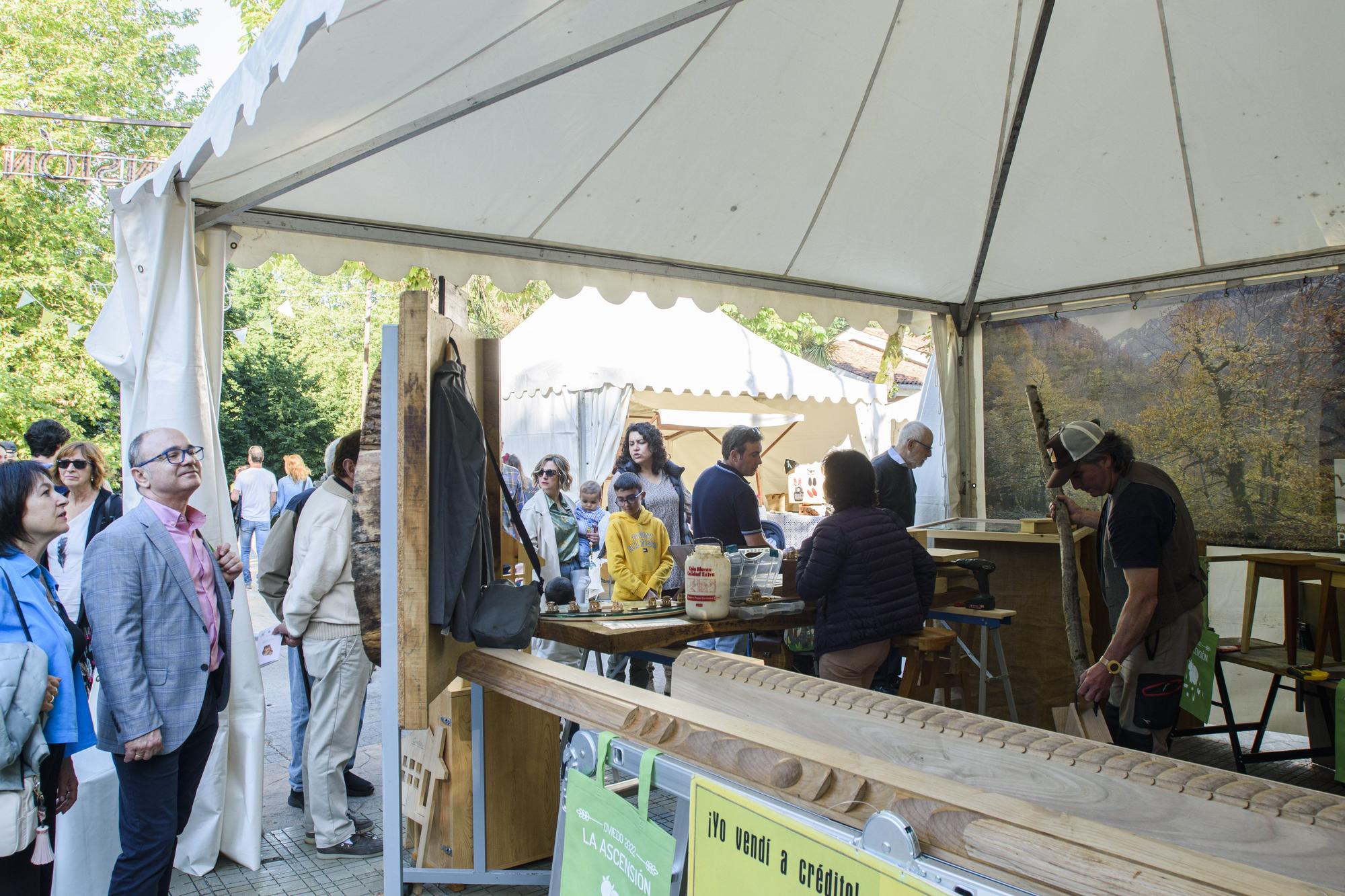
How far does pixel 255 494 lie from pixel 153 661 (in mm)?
11547

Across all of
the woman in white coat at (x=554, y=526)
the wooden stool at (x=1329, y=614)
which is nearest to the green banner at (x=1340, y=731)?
the wooden stool at (x=1329, y=614)

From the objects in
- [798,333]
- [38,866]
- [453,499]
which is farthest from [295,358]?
[453,499]

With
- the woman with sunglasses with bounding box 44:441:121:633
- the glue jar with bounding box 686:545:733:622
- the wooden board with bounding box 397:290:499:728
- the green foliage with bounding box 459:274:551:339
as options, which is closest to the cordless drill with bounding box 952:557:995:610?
the glue jar with bounding box 686:545:733:622

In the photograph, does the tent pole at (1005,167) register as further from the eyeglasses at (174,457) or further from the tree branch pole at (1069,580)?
the eyeglasses at (174,457)

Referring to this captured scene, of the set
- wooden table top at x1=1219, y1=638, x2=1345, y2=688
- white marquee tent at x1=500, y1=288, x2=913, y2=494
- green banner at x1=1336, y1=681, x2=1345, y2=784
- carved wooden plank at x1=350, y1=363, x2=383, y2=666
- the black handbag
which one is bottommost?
green banner at x1=1336, y1=681, x2=1345, y2=784

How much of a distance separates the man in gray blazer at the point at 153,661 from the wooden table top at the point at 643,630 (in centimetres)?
109

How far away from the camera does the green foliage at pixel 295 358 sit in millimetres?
24906

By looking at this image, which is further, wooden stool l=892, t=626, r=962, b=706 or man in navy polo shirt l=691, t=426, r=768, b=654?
man in navy polo shirt l=691, t=426, r=768, b=654

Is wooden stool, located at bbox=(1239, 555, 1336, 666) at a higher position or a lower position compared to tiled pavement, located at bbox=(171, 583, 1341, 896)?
higher

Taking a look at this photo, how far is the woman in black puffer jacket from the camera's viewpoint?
11.6ft

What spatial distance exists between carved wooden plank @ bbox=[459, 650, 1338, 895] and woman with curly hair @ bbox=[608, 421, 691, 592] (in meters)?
4.25

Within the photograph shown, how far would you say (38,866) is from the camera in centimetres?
248

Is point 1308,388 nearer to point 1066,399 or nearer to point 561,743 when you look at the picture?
point 1066,399

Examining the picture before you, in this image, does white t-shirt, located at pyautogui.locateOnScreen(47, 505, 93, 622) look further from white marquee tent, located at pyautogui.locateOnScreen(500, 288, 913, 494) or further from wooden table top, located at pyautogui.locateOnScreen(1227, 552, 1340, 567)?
wooden table top, located at pyautogui.locateOnScreen(1227, 552, 1340, 567)
